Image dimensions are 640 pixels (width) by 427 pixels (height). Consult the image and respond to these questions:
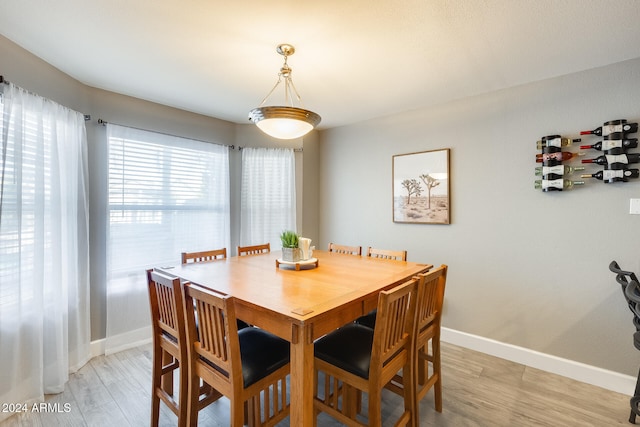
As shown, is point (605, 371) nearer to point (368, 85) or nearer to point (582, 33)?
point (582, 33)

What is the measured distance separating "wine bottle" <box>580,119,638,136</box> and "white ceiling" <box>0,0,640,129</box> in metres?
0.45

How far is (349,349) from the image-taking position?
1.54 metres

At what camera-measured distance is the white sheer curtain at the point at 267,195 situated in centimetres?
363

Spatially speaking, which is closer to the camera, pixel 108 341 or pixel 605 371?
pixel 605 371

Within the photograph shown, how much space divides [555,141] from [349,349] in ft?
7.45

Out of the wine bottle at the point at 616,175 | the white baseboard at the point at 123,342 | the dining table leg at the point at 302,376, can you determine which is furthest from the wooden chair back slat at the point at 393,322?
the white baseboard at the point at 123,342

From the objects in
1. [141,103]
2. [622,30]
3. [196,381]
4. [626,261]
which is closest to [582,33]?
[622,30]

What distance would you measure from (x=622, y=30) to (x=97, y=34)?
10.5 feet

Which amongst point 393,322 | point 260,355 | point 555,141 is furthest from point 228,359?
point 555,141

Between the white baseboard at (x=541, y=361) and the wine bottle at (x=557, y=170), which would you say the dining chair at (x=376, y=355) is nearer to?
the white baseboard at (x=541, y=361)

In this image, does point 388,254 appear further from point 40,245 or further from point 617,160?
point 40,245

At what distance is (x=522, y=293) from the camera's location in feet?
8.26

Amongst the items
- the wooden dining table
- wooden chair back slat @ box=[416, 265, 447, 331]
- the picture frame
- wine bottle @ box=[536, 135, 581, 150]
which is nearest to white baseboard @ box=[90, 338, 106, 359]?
the wooden dining table

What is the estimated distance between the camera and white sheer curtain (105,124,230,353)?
269 centimetres
